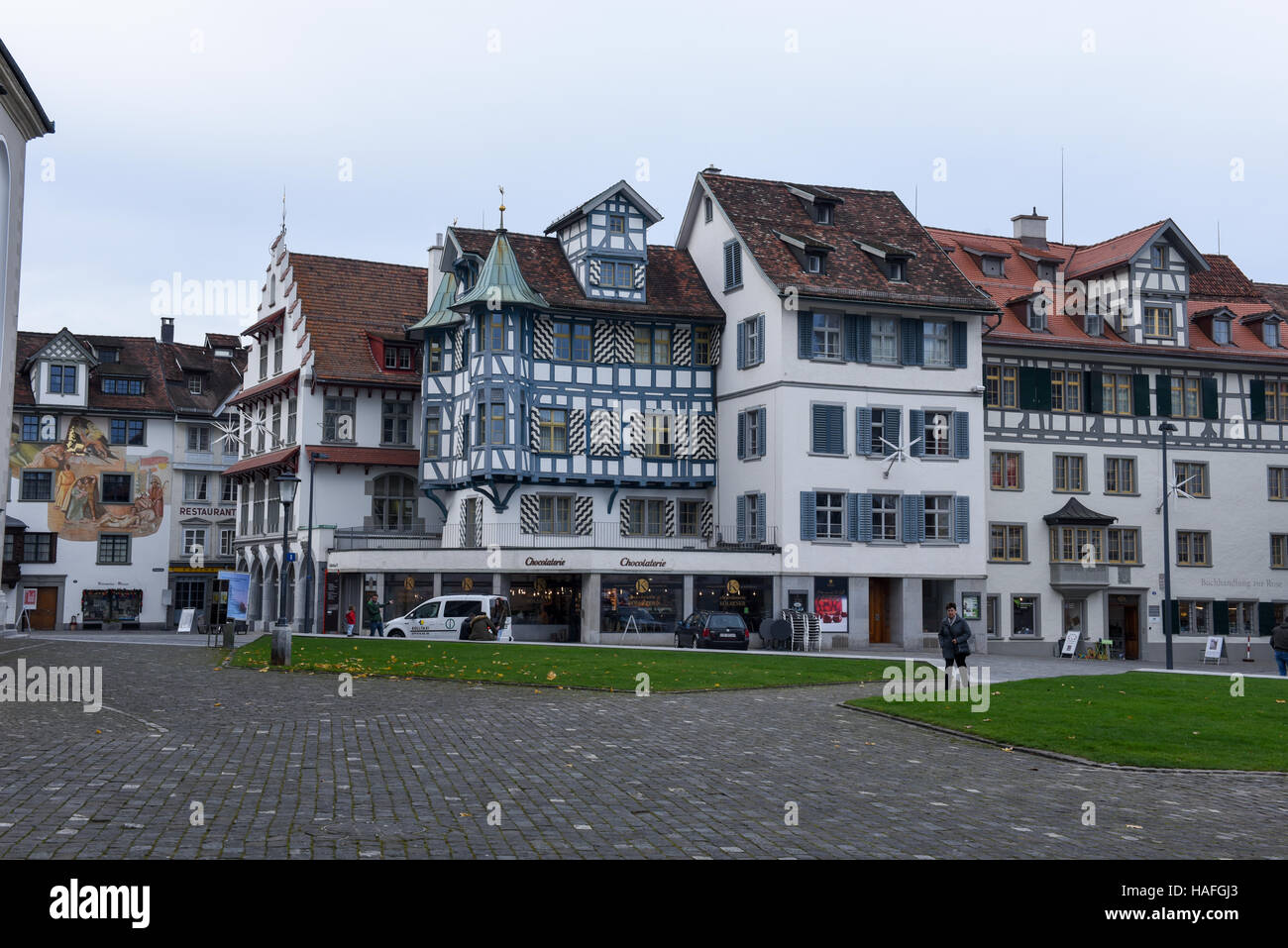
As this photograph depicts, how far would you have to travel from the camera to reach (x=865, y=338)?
48969 millimetres

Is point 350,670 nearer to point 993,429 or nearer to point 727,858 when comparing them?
point 727,858

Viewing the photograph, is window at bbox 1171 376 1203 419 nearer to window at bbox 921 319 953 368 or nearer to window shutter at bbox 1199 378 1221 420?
window shutter at bbox 1199 378 1221 420

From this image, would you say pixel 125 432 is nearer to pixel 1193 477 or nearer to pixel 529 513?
pixel 529 513

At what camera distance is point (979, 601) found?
49.5 metres

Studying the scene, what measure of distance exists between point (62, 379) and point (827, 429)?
40.4 m

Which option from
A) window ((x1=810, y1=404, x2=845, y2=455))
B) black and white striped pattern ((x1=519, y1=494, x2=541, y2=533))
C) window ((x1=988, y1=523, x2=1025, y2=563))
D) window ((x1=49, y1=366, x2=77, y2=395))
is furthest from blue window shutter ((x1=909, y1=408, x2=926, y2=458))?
window ((x1=49, y1=366, x2=77, y2=395))

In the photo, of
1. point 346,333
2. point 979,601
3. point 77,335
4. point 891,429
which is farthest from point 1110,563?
point 77,335

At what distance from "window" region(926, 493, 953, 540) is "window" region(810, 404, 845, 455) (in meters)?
3.85

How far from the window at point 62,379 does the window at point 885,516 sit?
41468 millimetres

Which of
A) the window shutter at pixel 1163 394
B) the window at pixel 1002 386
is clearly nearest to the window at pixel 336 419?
the window at pixel 1002 386

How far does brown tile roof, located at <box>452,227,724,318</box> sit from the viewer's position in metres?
50.7

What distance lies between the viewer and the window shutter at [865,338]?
48.9 m

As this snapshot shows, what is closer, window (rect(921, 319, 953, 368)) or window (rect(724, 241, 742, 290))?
window (rect(921, 319, 953, 368))

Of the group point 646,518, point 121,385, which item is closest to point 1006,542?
point 646,518
